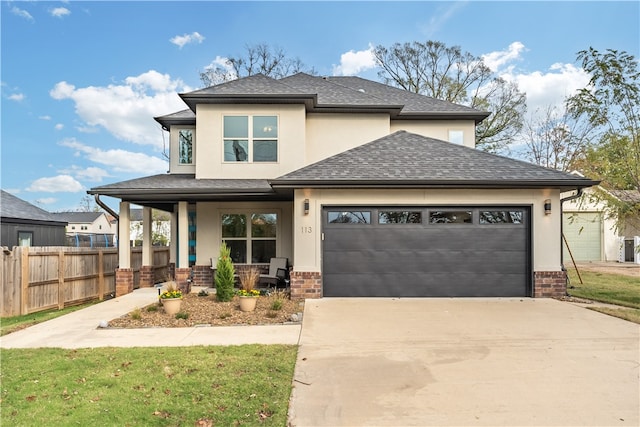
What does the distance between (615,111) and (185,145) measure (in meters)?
12.6

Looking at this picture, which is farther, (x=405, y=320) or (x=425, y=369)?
(x=405, y=320)

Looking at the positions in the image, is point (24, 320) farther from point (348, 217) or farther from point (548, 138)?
point (548, 138)

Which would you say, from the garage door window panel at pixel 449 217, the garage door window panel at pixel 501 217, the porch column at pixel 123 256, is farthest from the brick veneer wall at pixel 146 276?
the garage door window panel at pixel 501 217

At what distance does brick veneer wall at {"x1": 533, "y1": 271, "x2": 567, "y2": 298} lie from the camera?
372 inches

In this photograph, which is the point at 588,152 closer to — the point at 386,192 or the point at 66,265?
the point at 386,192

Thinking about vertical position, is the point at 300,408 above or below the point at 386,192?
below

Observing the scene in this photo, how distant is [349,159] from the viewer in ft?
33.6

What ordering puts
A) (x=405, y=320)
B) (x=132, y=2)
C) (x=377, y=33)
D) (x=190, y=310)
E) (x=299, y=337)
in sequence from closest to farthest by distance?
(x=299, y=337), (x=405, y=320), (x=190, y=310), (x=132, y=2), (x=377, y=33)

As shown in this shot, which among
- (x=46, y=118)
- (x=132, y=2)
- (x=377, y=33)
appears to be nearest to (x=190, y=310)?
(x=132, y=2)

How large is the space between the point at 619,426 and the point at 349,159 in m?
7.96

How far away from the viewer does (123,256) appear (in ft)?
37.2

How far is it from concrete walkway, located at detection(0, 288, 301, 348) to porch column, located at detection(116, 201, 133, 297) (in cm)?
364

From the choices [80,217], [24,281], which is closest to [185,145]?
[24,281]

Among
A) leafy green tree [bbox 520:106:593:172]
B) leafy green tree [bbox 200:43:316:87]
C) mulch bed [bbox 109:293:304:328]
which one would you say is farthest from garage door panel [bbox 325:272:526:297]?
leafy green tree [bbox 200:43:316:87]
